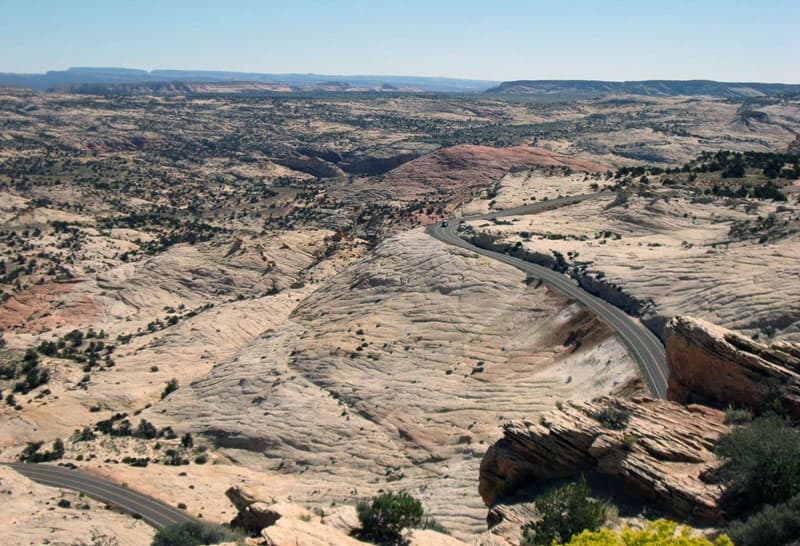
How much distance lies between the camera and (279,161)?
191750mm

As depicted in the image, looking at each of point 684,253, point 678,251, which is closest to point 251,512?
point 684,253

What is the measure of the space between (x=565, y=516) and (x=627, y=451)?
4.24 meters

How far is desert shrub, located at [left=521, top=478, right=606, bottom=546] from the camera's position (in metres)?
19.6

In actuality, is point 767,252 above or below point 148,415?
above

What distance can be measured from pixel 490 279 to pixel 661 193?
2889cm

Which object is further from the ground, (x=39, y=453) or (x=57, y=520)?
(x=57, y=520)

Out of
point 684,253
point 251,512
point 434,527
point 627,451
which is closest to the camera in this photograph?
point 627,451

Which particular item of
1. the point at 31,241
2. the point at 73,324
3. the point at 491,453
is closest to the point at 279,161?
the point at 31,241

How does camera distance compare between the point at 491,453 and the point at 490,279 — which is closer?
the point at 491,453

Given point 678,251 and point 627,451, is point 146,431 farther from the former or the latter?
point 678,251

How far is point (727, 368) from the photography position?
25.5 metres

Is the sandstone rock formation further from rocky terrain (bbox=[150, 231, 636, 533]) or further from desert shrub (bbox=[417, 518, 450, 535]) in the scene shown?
rocky terrain (bbox=[150, 231, 636, 533])

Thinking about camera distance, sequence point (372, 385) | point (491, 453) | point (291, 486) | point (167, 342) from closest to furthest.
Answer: point (491, 453), point (291, 486), point (372, 385), point (167, 342)

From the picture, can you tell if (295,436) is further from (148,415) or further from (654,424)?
(654,424)
